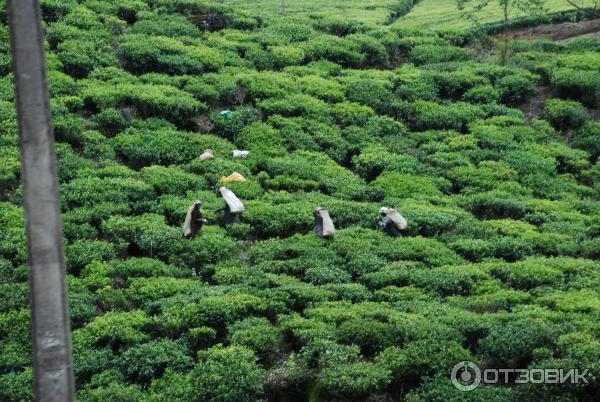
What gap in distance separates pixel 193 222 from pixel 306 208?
265 centimetres

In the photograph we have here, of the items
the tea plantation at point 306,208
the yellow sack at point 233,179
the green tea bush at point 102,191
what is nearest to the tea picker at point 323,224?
the tea plantation at point 306,208

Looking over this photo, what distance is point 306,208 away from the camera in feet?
52.7

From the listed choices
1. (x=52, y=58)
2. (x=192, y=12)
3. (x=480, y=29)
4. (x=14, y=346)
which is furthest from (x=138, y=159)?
(x=480, y=29)

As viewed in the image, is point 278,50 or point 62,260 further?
point 278,50

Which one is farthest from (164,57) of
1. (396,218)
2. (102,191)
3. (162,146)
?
(396,218)

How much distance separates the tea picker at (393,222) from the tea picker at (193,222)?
358cm

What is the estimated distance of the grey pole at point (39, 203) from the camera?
646cm

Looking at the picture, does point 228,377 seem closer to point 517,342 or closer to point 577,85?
point 517,342

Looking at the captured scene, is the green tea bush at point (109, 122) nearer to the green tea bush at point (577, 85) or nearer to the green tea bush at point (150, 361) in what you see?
the green tea bush at point (150, 361)

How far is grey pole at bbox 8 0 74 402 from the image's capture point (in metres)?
6.46

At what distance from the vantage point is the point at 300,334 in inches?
449

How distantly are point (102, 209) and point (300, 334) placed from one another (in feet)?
19.0

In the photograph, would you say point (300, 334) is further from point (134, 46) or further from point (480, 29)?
point (480, 29)

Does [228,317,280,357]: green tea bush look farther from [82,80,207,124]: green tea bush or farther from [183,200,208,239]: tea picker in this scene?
[82,80,207,124]: green tea bush
